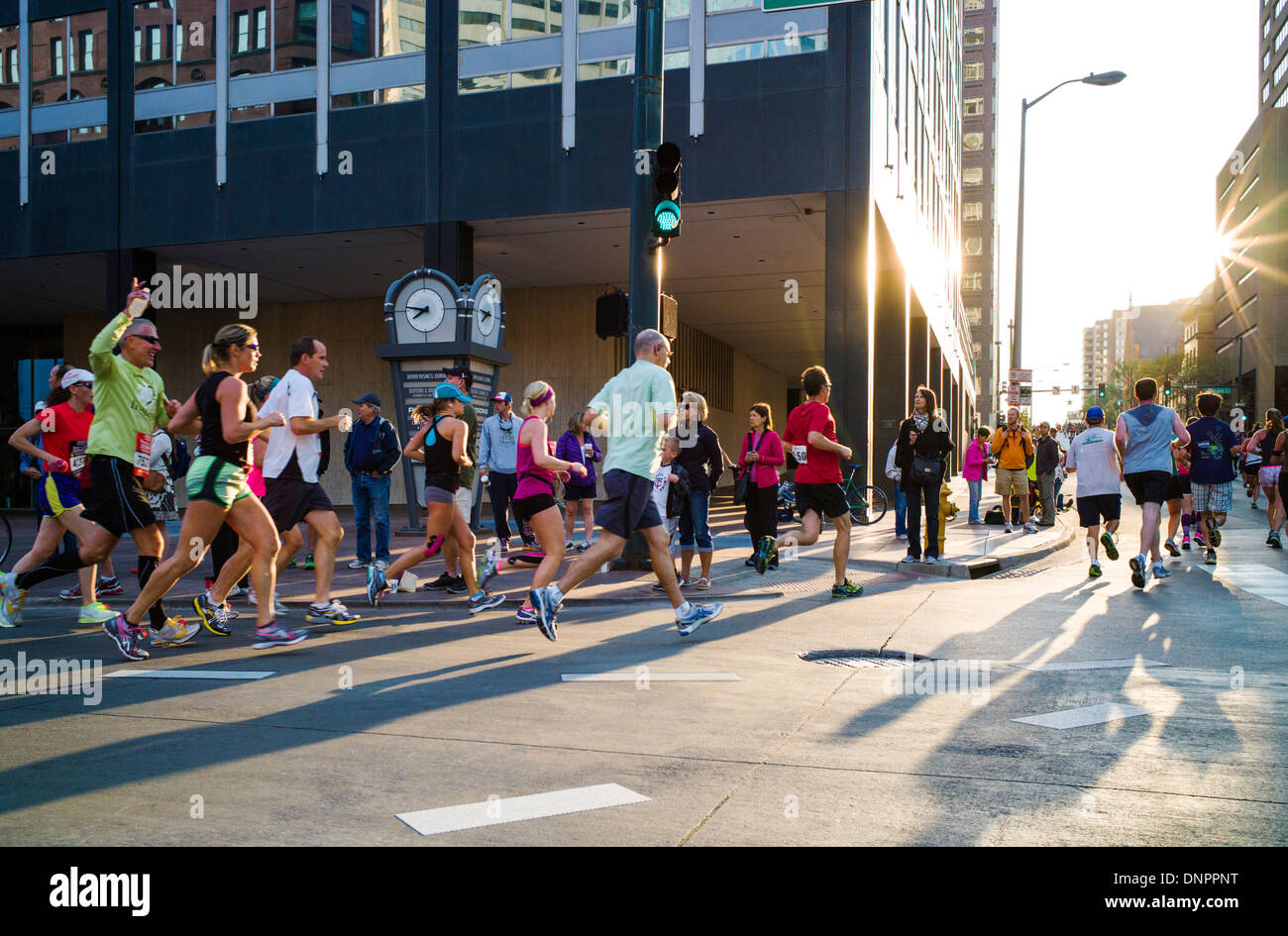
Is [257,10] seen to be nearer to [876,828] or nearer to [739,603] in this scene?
[739,603]

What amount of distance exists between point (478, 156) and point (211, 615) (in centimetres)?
1522

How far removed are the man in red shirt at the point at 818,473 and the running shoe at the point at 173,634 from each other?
4936mm

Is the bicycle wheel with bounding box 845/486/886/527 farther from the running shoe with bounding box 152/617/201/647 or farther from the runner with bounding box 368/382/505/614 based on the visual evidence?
the running shoe with bounding box 152/617/201/647

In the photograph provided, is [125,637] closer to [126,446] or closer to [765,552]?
[126,446]

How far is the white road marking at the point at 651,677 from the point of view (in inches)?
210

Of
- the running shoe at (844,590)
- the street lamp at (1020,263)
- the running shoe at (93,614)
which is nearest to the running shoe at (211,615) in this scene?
the running shoe at (93,614)

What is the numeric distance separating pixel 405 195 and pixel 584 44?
4541 mm

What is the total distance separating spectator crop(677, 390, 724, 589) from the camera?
9.59 metres

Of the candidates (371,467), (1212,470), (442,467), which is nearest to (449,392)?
(442,467)

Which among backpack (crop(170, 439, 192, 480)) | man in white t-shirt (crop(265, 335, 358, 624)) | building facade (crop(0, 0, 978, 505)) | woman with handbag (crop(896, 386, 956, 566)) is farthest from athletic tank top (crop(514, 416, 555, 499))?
building facade (crop(0, 0, 978, 505))

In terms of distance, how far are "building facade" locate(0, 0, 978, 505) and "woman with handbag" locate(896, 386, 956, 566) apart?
24.6 ft

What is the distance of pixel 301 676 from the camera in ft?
17.9

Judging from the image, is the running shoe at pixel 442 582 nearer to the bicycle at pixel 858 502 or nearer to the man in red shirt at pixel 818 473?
the man in red shirt at pixel 818 473

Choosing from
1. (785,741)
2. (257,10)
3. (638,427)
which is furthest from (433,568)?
(257,10)
